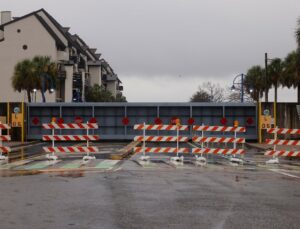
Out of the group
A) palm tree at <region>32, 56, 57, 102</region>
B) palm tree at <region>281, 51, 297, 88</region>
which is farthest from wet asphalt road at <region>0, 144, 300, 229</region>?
palm tree at <region>32, 56, 57, 102</region>

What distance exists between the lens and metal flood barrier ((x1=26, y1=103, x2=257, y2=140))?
37.1 metres

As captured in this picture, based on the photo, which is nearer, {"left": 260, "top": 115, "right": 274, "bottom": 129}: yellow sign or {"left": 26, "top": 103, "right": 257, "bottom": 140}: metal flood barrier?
{"left": 260, "top": 115, "right": 274, "bottom": 129}: yellow sign

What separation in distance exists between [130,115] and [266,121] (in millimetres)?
8882

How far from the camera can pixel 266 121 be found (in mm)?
35344

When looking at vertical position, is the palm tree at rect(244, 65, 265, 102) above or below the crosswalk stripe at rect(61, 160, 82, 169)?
above

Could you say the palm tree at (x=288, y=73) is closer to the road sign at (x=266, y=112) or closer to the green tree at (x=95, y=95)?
the road sign at (x=266, y=112)

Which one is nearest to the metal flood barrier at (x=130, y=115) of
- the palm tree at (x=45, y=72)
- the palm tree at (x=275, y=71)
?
the palm tree at (x=45, y=72)

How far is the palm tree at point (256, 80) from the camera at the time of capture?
223 feet

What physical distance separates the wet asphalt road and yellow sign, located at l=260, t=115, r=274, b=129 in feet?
67.6

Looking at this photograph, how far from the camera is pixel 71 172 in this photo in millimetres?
15195

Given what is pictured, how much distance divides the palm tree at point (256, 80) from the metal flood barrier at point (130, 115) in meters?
31.2

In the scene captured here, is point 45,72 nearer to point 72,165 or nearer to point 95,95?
point 95,95

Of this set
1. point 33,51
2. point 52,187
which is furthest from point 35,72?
point 52,187

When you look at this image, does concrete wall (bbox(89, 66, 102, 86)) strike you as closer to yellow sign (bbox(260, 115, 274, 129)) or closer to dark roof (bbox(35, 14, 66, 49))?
dark roof (bbox(35, 14, 66, 49))
